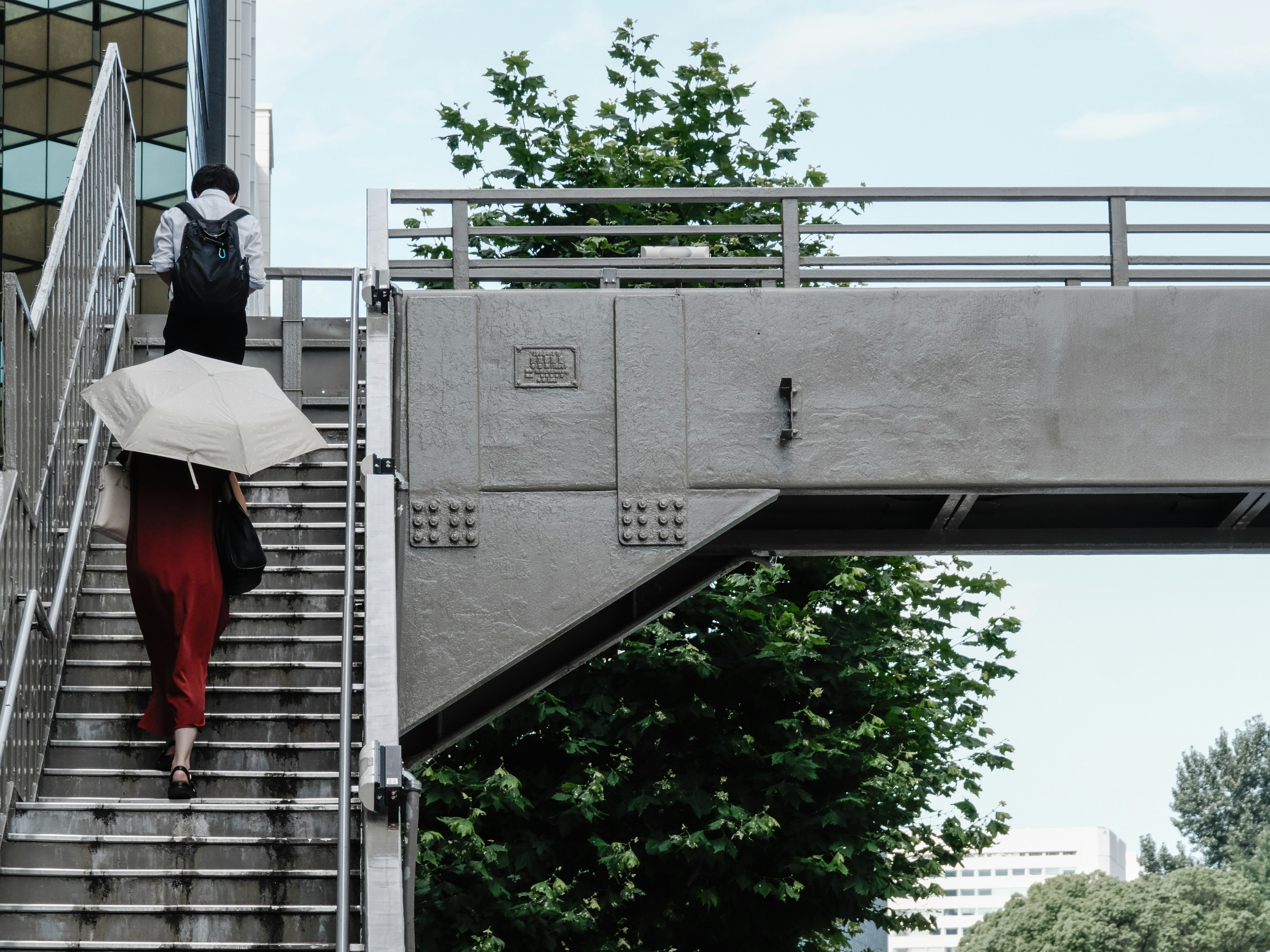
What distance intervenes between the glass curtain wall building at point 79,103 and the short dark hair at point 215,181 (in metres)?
15.8

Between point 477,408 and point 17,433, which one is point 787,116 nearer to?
point 477,408

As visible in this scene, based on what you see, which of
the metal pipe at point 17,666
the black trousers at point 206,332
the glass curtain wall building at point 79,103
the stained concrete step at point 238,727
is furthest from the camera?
the glass curtain wall building at point 79,103

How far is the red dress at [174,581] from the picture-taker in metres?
7.41

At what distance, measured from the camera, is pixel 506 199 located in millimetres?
9781

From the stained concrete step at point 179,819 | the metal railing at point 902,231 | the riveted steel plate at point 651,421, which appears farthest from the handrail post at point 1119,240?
the stained concrete step at point 179,819

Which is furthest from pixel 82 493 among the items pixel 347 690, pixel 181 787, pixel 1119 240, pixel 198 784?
pixel 1119 240

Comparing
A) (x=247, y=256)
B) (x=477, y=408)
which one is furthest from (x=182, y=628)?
(x=477, y=408)

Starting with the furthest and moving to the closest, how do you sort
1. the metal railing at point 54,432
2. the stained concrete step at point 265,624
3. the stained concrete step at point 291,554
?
1. the stained concrete step at point 291,554
2. the stained concrete step at point 265,624
3. the metal railing at point 54,432

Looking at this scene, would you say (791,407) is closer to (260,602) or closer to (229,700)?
(260,602)

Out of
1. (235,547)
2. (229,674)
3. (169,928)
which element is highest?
(235,547)

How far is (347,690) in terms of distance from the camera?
6934mm

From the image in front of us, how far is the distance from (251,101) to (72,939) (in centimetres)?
4108

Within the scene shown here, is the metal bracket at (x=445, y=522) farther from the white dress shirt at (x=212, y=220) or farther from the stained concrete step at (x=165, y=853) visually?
the stained concrete step at (x=165, y=853)

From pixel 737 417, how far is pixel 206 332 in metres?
3.16
